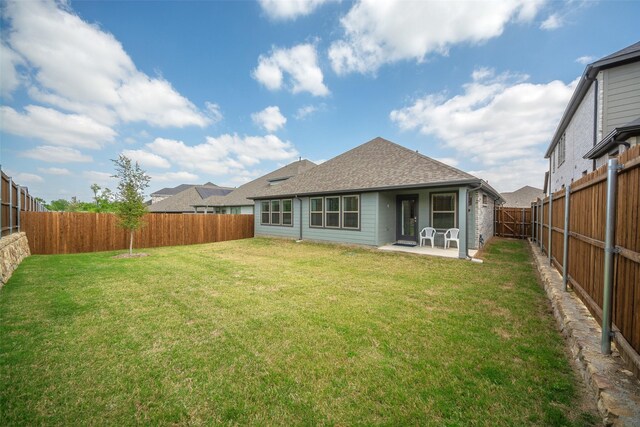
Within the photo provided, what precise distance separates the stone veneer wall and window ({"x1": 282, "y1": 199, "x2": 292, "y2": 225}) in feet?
32.8

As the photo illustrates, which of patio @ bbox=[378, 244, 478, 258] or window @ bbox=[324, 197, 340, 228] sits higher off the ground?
window @ bbox=[324, 197, 340, 228]

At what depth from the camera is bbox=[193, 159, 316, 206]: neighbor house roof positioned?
21.3 metres

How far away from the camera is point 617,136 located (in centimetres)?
552

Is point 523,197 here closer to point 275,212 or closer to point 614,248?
point 275,212

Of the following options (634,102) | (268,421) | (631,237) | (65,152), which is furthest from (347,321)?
(65,152)

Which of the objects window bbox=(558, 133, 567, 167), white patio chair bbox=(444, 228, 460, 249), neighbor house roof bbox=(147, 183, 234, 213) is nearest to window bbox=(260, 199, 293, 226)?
white patio chair bbox=(444, 228, 460, 249)

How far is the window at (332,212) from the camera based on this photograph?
1157cm

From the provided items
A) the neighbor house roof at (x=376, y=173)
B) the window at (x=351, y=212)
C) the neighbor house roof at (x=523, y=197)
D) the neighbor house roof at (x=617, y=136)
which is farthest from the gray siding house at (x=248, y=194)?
the neighbor house roof at (x=523, y=197)

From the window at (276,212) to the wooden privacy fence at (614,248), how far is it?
11565 mm

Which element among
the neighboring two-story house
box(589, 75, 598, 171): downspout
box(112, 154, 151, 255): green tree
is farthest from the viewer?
box(112, 154, 151, 255): green tree

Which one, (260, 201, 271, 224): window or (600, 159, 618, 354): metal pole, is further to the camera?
(260, 201, 271, 224): window

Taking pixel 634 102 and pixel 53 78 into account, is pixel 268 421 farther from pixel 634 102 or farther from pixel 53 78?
pixel 53 78

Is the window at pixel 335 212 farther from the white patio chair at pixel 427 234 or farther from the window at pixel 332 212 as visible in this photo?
the white patio chair at pixel 427 234

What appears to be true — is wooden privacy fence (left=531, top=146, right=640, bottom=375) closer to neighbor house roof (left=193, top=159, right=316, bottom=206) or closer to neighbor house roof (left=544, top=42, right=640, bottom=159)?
neighbor house roof (left=544, top=42, right=640, bottom=159)
